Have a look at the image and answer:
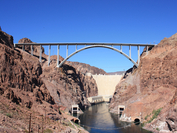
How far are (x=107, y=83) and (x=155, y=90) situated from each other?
81786 millimetres

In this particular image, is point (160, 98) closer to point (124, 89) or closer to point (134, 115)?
point (134, 115)

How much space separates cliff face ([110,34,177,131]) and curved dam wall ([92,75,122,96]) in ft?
203

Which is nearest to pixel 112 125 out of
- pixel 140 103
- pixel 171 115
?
pixel 140 103

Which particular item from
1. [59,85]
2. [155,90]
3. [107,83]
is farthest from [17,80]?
[107,83]

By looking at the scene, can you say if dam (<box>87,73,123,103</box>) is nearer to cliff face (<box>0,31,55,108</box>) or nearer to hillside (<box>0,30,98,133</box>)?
hillside (<box>0,30,98,133</box>)

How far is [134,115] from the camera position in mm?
43656

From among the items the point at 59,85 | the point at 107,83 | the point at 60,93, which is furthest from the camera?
the point at 107,83

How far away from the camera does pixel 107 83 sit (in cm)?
12812

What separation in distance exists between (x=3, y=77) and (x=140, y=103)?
1288 inches

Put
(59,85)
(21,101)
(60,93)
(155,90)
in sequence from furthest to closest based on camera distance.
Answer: (59,85)
(60,93)
(155,90)
(21,101)

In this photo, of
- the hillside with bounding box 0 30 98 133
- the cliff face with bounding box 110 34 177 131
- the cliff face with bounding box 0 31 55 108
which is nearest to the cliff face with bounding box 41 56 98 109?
the cliff face with bounding box 110 34 177 131

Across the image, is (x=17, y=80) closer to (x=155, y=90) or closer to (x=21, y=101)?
(x=21, y=101)

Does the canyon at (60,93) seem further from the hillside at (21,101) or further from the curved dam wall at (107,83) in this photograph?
the curved dam wall at (107,83)

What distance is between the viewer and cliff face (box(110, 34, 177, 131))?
33.0 m
